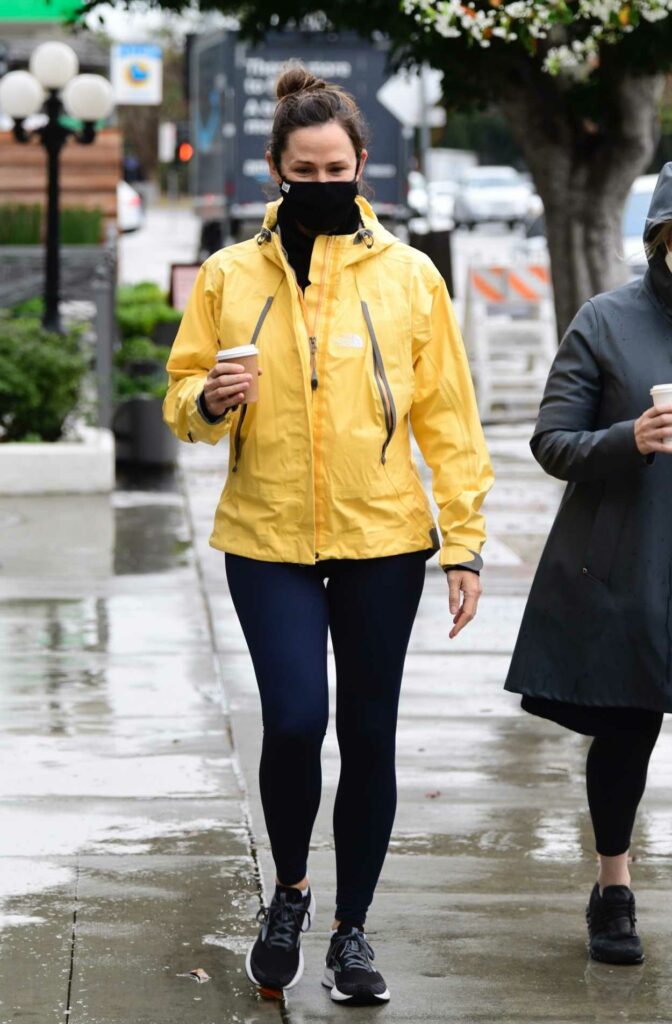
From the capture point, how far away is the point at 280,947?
13.5 ft

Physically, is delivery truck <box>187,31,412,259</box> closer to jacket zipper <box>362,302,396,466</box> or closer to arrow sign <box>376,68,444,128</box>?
arrow sign <box>376,68,444,128</box>

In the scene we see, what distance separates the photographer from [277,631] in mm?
3949

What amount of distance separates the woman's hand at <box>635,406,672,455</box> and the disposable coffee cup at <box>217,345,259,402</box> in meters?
0.81

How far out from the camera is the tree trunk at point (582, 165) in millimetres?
10172

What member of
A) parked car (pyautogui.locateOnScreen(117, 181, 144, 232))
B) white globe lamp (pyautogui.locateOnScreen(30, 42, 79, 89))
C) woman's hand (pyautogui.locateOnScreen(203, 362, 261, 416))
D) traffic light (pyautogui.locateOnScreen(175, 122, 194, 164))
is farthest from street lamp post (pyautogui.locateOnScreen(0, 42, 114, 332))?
parked car (pyautogui.locateOnScreen(117, 181, 144, 232))

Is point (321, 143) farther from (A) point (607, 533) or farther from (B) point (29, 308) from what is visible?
(B) point (29, 308)

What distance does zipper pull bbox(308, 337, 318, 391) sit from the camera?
396 cm

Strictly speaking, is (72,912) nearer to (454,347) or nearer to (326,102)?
(454,347)

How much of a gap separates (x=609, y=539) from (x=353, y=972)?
1.10 m

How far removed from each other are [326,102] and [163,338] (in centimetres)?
1526

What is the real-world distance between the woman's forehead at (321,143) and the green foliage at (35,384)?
8.16 m

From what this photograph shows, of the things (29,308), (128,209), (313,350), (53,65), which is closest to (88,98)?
(53,65)

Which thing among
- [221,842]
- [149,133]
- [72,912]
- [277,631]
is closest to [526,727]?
[221,842]

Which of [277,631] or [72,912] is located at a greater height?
[277,631]
